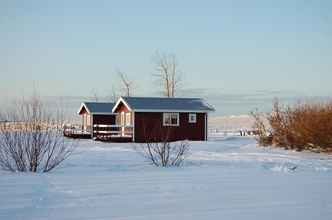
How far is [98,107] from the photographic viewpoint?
46.9 meters

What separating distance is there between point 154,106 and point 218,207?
95.7 ft

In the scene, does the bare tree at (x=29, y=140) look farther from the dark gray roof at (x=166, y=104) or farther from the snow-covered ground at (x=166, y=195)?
the dark gray roof at (x=166, y=104)

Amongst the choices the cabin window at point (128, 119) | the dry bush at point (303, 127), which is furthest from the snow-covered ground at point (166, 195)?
the cabin window at point (128, 119)

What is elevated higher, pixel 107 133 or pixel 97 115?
pixel 97 115

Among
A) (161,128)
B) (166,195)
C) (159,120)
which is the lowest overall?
(166,195)

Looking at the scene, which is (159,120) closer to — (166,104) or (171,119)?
(171,119)

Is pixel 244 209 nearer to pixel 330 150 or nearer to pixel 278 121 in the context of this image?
pixel 330 150

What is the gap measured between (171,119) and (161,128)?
1.24 m

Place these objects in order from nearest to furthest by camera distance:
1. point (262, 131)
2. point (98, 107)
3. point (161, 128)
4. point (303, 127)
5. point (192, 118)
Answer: point (303, 127) < point (262, 131) < point (161, 128) < point (192, 118) < point (98, 107)

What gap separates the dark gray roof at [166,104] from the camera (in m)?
38.2

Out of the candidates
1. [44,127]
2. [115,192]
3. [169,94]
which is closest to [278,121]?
[44,127]

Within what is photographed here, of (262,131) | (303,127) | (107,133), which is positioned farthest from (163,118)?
(303,127)

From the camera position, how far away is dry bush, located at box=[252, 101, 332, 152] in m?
27.0

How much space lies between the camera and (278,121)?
3100 centimetres
